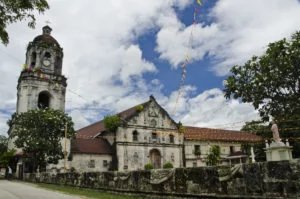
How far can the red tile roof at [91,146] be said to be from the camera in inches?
1650

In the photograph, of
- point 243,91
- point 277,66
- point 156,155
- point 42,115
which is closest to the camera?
point 277,66

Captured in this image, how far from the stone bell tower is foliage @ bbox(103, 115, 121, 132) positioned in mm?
6508

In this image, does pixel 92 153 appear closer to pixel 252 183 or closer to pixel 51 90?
pixel 51 90

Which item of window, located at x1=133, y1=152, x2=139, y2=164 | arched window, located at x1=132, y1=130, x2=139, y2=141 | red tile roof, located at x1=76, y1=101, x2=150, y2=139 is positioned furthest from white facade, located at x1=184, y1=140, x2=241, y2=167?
red tile roof, located at x1=76, y1=101, x2=150, y2=139

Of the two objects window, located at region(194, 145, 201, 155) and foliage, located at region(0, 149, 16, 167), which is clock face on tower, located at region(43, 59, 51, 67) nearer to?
foliage, located at region(0, 149, 16, 167)

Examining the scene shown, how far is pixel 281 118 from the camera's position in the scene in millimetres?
25656

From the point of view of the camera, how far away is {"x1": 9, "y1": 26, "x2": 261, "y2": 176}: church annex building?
41719 mm

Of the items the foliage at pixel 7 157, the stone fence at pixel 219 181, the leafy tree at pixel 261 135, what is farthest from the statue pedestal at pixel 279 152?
the foliage at pixel 7 157

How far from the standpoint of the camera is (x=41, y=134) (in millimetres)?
35938

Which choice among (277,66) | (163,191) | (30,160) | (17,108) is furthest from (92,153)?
(163,191)

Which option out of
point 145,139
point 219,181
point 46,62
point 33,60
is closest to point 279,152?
point 219,181

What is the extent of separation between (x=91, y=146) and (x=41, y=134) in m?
8.92

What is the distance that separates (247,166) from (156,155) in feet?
122

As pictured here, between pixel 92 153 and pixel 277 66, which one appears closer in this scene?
pixel 277 66
